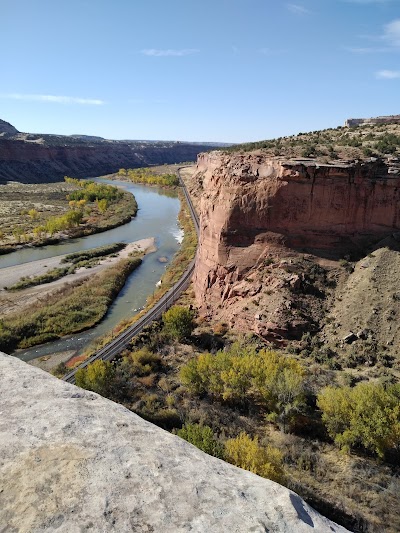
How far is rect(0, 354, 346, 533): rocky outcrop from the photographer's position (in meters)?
4.47

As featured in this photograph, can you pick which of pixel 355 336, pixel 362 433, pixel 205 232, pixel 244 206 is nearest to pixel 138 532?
pixel 362 433

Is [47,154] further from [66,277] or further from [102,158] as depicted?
[66,277]

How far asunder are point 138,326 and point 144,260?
2581 centimetres

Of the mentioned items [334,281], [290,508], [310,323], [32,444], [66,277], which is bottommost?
[66,277]

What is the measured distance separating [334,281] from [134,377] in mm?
16019

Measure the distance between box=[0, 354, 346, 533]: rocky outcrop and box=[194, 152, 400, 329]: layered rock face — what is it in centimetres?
2523

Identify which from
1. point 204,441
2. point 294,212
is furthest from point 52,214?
point 204,441

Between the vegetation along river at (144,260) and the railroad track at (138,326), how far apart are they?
3.96 meters

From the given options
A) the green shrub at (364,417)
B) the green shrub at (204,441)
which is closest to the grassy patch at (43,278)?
the green shrub at (204,441)

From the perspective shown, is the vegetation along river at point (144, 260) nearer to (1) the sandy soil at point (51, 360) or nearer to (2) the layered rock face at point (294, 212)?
(1) the sandy soil at point (51, 360)

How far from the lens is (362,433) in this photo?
59.6ft

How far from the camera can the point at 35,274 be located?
51.7 metres

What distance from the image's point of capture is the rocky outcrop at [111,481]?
4.47 m

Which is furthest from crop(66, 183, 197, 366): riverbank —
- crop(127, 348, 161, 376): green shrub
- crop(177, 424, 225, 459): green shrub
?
crop(177, 424, 225, 459): green shrub
